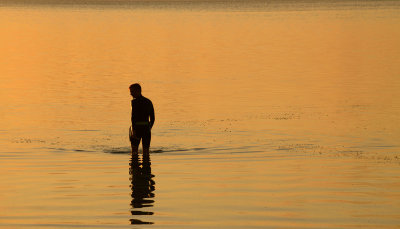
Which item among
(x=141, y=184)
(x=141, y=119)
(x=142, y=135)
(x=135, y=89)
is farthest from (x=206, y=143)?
(x=141, y=184)

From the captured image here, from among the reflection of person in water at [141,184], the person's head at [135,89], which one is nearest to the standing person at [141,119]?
the person's head at [135,89]

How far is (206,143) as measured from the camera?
23266mm

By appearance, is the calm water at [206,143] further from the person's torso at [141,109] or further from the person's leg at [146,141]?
the person's torso at [141,109]

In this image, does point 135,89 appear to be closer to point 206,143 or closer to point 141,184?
point 141,184

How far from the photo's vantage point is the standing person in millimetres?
20828

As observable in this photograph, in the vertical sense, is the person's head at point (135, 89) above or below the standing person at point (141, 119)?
above

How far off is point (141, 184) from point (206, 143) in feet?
17.1

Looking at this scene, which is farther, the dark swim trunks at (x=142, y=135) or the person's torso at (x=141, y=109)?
the dark swim trunks at (x=142, y=135)

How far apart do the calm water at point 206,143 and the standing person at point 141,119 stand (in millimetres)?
401

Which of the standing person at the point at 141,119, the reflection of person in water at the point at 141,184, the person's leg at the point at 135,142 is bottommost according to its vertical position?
the reflection of person in water at the point at 141,184

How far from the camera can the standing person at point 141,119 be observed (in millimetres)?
20828

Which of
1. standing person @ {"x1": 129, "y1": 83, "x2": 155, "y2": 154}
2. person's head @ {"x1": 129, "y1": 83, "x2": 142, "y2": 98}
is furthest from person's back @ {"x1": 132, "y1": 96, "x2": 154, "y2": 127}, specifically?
person's head @ {"x1": 129, "y1": 83, "x2": 142, "y2": 98}

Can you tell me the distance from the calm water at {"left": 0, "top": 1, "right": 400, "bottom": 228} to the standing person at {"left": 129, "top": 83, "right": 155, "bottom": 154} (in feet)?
1.31

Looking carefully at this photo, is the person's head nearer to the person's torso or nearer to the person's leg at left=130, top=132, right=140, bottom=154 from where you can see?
the person's torso
